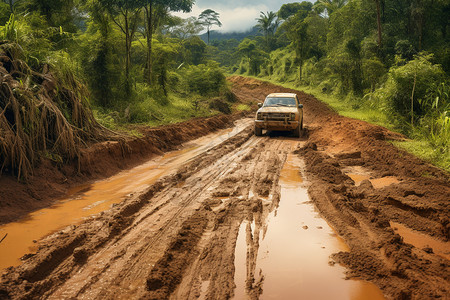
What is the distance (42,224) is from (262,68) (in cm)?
4959

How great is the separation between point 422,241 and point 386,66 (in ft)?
58.1

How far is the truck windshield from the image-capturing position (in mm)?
13948

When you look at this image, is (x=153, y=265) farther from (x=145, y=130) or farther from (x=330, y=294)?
(x=145, y=130)

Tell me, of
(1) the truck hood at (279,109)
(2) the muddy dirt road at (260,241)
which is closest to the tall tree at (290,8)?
(1) the truck hood at (279,109)

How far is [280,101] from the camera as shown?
14.1 meters

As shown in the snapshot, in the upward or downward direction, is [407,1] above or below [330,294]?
above

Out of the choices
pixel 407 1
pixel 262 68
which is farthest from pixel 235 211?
pixel 262 68

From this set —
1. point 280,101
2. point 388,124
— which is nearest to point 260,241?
point 280,101

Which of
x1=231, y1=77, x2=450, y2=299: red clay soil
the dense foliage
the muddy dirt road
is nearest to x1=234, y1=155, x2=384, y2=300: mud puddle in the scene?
the muddy dirt road

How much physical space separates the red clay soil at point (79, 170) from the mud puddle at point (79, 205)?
258 millimetres

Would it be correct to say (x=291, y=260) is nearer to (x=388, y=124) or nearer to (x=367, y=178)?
(x=367, y=178)

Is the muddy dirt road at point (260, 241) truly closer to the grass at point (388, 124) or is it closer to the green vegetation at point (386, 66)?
the grass at point (388, 124)

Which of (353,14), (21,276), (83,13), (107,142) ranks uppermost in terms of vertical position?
(353,14)

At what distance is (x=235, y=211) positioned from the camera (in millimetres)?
5625
